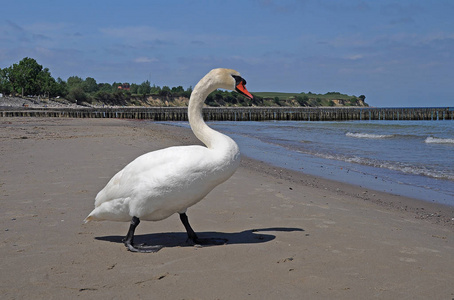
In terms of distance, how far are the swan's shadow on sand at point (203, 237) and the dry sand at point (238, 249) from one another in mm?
24

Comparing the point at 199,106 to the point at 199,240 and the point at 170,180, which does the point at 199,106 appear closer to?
the point at 170,180

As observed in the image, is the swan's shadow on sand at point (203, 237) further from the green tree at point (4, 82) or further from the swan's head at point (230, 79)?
the green tree at point (4, 82)

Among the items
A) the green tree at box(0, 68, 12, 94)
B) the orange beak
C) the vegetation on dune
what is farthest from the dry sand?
the green tree at box(0, 68, 12, 94)

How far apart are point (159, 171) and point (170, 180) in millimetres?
184

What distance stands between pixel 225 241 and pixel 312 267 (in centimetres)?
127

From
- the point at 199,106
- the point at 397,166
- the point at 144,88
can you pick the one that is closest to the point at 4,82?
the point at 144,88

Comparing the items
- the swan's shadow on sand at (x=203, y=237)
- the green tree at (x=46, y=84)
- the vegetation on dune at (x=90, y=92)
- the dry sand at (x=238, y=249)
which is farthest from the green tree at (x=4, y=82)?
the swan's shadow on sand at (x=203, y=237)

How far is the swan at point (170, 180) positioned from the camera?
4.73 meters

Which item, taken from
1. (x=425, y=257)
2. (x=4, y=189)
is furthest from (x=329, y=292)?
(x=4, y=189)

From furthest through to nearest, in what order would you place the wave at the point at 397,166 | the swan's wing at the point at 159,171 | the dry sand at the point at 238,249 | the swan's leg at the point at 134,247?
the wave at the point at 397,166
the swan's leg at the point at 134,247
the swan's wing at the point at 159,171
the dry sand at the point at 238,249

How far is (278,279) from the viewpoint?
3994 millimetres

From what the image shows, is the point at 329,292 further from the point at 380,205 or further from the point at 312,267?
the point at 380,205

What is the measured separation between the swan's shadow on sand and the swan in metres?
0.25

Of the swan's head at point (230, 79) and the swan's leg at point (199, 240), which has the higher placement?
the swan's head at point (230, 79)
